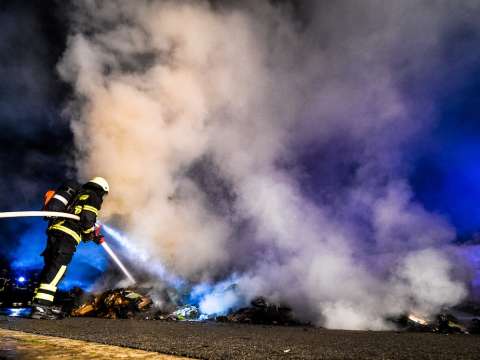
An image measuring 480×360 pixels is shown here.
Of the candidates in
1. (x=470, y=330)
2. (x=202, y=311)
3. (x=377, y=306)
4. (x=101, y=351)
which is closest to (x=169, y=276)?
(x=202, y=311)

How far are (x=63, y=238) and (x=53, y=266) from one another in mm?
416

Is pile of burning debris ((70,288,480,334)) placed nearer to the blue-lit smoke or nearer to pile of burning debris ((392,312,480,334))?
pile of burning debris ((392,312,480,334))

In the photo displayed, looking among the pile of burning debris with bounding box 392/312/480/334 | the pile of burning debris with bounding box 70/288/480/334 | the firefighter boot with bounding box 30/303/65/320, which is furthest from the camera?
the pile of burning debris with bounding box 70/288/480/334

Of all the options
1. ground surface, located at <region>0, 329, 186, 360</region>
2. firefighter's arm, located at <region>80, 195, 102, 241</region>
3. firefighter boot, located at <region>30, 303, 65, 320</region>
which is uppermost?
firefighter's arm, located at <region>80, 195, 102, 241</region>

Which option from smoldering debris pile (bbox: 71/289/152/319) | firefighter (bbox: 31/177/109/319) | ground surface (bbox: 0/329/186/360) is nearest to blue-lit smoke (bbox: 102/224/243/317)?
smoldering debris pile (bbox: 71/289/152/319)

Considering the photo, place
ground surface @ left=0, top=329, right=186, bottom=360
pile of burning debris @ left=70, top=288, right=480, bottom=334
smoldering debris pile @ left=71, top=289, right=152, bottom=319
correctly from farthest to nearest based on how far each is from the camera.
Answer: smoldering debris pile @ left=71, top=289, right=152, bottom=319 → pile of burning debris @ left=70, top=288, right=480, bottom=334 → ground surface @ left=0, top=329, right=186, bottom=360

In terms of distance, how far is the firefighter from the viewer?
13.6 ft

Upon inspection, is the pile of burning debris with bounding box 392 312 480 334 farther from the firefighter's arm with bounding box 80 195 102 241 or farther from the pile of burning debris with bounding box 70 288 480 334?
the firefighter's arm with bounding box 80 195 102 241

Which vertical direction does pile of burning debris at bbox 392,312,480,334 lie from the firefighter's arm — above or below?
below

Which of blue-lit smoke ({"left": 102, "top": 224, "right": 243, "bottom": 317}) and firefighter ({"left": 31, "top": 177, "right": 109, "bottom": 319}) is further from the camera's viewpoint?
blue-lit smoke ({"left": 102, "top": 224, "right": 243, "bottom": 317})

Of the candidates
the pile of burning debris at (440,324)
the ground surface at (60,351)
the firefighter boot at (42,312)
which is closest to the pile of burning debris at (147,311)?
the pile of burning debris at (440,324)

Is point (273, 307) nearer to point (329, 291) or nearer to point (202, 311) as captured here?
point (329, 291)

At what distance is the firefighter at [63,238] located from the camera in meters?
4.16

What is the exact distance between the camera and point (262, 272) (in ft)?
27.4
